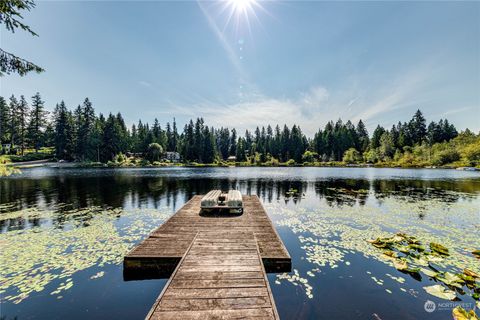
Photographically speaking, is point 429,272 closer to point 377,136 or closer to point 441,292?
point 441,292

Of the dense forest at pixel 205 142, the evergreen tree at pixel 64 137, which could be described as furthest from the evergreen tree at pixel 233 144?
the evergreen tree at pixel 64 137

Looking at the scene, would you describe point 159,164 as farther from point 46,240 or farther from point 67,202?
point 46,240

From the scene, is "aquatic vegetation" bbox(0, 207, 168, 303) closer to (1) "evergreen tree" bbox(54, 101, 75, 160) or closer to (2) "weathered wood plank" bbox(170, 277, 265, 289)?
(2) "weathered wood plank" bbox(170, 277, 265, 289)

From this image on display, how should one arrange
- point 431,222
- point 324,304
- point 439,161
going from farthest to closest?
point 439,161
point 431,222
point 324,304

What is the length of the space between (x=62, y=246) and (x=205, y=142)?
303ft

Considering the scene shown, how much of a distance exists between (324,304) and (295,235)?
5736mm

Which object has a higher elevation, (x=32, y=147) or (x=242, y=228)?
(x=32, y=147)

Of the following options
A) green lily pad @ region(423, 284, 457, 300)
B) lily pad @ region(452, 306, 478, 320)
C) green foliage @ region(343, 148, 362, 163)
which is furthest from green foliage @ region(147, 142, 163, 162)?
lily pad @ region(452, 306, 478, 320)

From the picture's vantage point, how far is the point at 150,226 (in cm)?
1339

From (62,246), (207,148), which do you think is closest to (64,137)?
(207,148)

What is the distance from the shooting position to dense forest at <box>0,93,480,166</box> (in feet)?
265

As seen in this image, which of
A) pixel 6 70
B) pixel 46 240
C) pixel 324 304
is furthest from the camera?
pixel 46 240

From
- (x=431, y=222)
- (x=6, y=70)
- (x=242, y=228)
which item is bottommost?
(x=431, y=222)

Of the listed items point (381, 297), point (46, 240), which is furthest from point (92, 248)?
point (381, 297)
